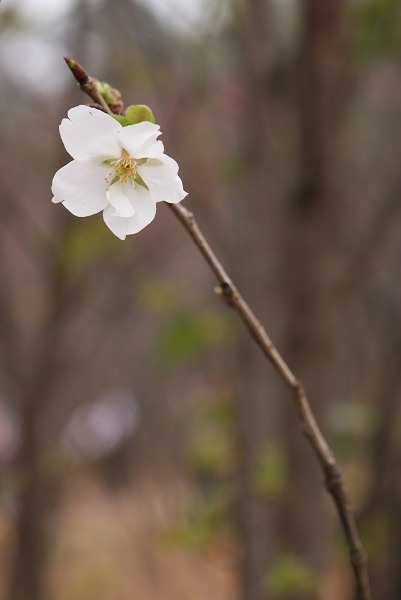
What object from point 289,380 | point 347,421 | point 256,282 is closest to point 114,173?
point 289,380

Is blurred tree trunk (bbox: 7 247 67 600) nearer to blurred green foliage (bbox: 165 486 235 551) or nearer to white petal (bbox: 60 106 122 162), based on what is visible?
blurred green foliage (bbox: 165 486 235 551)

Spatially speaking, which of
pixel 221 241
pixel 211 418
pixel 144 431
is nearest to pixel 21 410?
pixel 211 418

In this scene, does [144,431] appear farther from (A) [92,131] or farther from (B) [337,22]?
(A) [92,131]

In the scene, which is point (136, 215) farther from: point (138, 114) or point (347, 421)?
point (347, 421)

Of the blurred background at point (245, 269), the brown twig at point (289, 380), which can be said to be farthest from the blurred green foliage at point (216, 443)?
the brown twig at point (289, 380)

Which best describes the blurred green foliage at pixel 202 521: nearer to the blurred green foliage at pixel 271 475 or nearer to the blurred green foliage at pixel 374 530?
the blurred green foliage at pixel 271 475

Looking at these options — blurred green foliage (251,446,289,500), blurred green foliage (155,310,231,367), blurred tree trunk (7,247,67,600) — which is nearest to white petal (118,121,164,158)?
blurred green foliage (251,446,289,500)
